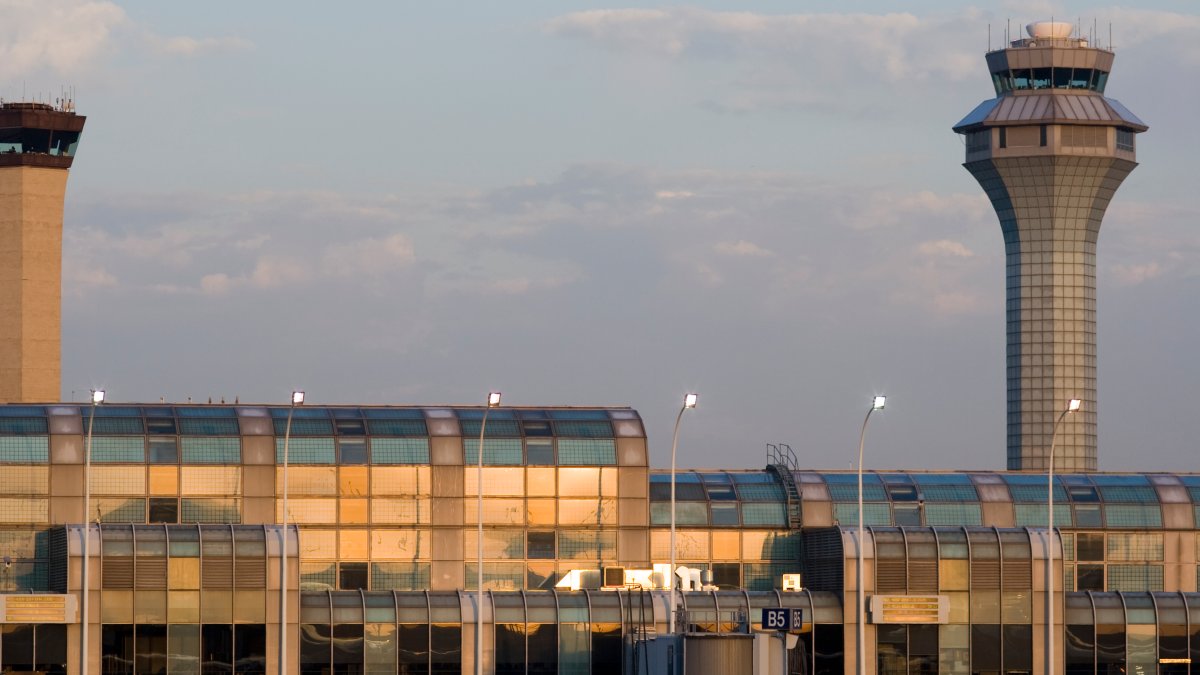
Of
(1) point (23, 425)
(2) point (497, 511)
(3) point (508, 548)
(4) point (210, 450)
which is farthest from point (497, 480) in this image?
(1) point (23, 425)

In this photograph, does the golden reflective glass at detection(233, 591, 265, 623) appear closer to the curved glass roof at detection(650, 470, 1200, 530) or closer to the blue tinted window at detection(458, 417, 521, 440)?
the blue tinted window at detection(458, 417, 521, 440)

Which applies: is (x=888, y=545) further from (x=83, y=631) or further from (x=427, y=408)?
(x=83, y=631)

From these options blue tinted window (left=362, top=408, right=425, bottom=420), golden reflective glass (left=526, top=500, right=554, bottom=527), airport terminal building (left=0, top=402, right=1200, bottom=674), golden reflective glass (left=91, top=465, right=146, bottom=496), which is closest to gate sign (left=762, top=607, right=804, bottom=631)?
airport terminal building (left=0, top=402, right=1200, bottom=674)

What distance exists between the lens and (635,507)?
12300 centimetres

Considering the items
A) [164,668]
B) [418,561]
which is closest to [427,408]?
[418,561]

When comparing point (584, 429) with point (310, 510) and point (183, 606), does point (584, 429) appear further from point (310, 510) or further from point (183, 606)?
point (183, 606)

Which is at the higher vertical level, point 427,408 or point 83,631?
point 427,408

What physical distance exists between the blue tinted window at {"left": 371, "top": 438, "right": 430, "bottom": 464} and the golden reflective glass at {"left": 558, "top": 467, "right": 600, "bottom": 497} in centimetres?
746

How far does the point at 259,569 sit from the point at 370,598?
615cm

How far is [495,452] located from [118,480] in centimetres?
2022

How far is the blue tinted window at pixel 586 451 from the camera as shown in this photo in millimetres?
122312

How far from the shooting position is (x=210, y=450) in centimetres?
11906

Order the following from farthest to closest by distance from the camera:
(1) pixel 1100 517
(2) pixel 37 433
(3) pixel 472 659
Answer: (1) pixel 1100 517, (2) pixel 37 433, (3) pixel 472 659

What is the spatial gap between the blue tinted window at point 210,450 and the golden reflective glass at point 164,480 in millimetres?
937
